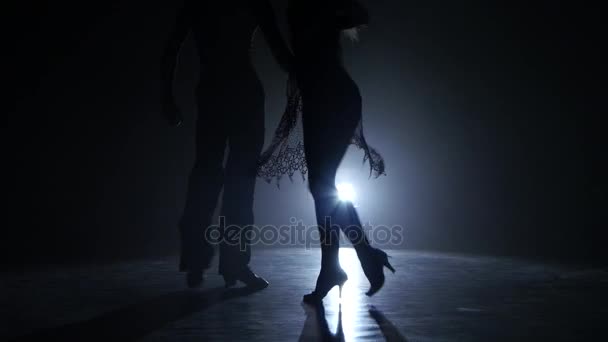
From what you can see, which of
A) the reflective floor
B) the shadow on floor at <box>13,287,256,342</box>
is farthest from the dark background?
the shadow on floor at <box>13,287,256,342</box>

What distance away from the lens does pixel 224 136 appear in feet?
9.68

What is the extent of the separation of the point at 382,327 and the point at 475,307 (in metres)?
0.53

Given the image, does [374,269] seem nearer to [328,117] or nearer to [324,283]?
[324,283]

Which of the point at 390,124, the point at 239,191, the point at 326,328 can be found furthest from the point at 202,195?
the point at 390,124

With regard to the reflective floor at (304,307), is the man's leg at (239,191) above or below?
above

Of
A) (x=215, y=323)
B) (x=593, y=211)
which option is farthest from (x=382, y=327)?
(x=593, y=211)

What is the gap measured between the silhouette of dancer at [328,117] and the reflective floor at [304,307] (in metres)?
0.17

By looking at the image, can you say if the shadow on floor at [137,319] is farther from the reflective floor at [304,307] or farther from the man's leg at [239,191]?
the man's leg at [239,191]

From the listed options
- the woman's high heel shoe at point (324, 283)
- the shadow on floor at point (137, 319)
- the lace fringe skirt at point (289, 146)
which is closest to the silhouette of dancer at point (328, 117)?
the woman's high heel shoe at point (324, 283)

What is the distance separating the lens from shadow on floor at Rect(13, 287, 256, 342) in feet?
6.02

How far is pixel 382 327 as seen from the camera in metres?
1.94

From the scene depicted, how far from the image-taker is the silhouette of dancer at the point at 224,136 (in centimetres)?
292

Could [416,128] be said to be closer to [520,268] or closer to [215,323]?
[520,268]

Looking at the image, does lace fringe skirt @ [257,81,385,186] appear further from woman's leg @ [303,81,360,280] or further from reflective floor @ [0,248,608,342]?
reflective floor @ [0,248,608,342]
